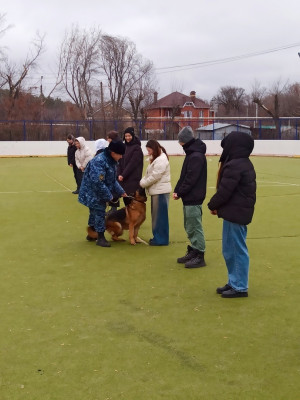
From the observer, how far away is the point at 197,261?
272 inches

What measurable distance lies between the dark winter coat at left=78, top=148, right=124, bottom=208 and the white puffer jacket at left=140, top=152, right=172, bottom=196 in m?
0.45

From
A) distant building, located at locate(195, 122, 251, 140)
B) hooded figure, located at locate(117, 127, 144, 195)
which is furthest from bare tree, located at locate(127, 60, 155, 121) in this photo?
hooded figure, located at locate(117, 127, 144, 195)

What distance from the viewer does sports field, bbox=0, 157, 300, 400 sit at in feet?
12.3

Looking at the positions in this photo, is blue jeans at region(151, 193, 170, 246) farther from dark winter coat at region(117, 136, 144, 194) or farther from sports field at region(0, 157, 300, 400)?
dark winter coat at region(117, 136, 144, 194)

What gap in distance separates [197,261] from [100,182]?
75.2 inches

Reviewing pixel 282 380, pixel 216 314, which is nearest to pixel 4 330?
pixel 216 314

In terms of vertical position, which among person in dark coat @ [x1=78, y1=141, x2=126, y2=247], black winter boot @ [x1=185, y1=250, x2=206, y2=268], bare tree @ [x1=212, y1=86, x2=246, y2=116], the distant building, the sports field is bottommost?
the sports field

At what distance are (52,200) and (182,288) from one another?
7808 millimetres

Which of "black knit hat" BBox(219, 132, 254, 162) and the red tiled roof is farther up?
the red tiled roof

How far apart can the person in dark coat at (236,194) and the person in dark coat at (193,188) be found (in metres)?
1.21

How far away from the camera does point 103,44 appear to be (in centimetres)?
5928

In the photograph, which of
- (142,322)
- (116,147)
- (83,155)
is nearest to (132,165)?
(116,147)

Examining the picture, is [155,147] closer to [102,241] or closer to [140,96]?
[102,241]

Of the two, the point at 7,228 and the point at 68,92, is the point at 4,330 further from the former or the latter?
the point at 68,92
